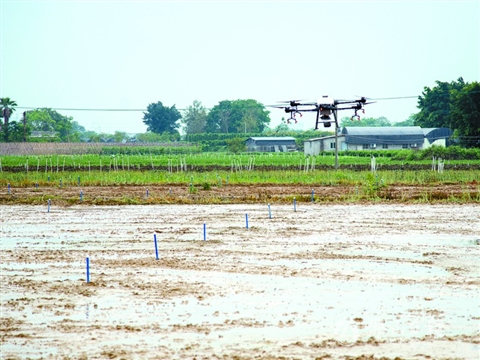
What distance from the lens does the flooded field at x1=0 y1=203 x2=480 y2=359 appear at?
Result: 741 centimetres

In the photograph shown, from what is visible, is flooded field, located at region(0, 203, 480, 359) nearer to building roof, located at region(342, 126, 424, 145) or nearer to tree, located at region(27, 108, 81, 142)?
building roof, located at region(342, 126, 424, 145)

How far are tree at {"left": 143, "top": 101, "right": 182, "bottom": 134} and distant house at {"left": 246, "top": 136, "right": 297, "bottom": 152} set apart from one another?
24.8 metres

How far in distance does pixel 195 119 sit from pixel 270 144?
23580 mm

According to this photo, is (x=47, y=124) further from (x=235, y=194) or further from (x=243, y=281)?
(x=243, y=281)

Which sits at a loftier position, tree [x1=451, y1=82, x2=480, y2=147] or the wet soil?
tree [x1=451, y1=82, x2=480, y2=147]

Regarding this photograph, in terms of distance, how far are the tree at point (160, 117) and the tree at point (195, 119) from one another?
7.57 ft

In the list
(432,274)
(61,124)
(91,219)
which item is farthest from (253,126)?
(432,274)

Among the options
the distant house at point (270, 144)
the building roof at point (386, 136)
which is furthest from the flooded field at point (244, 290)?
the distant house at point (270, 144)

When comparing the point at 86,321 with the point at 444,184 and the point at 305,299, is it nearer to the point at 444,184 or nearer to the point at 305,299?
the point at 305,299

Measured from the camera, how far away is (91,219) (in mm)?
18781

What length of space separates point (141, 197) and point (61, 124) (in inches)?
2795

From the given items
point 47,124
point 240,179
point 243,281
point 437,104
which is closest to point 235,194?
point 240,179

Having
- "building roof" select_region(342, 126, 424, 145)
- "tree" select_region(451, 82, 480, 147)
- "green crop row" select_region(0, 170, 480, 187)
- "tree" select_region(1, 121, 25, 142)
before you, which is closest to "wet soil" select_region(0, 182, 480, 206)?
"green crop row" select_region(0, 170, 480, 187)

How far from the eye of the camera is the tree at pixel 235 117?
95.4m
